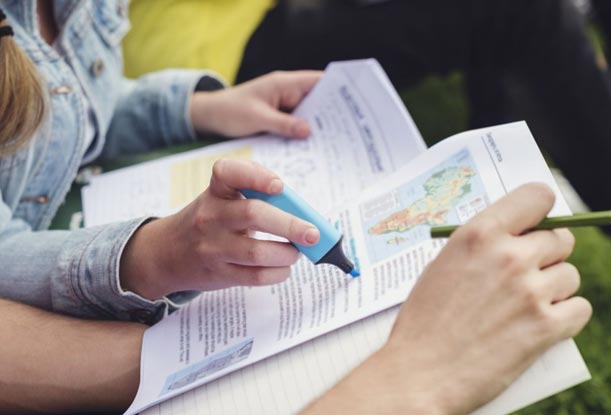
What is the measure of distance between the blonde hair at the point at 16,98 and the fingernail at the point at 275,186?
0.31 meters

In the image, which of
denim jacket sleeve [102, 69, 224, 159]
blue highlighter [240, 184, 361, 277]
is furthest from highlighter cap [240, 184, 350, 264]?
denim jacket sleeve [102, 69, 224, 159]

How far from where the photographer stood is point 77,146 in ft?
2.40

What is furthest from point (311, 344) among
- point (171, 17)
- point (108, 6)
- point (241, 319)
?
point (171, 17)

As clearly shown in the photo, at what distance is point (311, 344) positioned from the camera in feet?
1.67

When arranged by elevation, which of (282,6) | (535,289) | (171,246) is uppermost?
(282,6)

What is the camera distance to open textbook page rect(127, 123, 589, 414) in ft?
1.63

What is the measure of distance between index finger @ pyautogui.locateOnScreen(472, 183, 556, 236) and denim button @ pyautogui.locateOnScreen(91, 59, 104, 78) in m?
0.56

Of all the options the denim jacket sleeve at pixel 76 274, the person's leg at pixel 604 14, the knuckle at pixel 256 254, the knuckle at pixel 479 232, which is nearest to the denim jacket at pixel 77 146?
the denim jacket sleeve at pixel 76 274

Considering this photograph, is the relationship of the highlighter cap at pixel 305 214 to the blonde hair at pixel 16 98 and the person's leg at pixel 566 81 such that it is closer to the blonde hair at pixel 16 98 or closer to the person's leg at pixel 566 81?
the blonde hair at pixel 16 98

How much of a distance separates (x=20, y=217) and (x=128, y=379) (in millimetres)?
268

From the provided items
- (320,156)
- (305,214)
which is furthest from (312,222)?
(320,156)

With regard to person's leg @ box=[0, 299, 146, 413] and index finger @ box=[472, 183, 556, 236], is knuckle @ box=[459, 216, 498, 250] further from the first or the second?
person's leg @ box=[0, 299, 146, 413]

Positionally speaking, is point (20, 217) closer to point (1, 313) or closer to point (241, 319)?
point (1, 313)

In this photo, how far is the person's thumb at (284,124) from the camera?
2.43 ft
